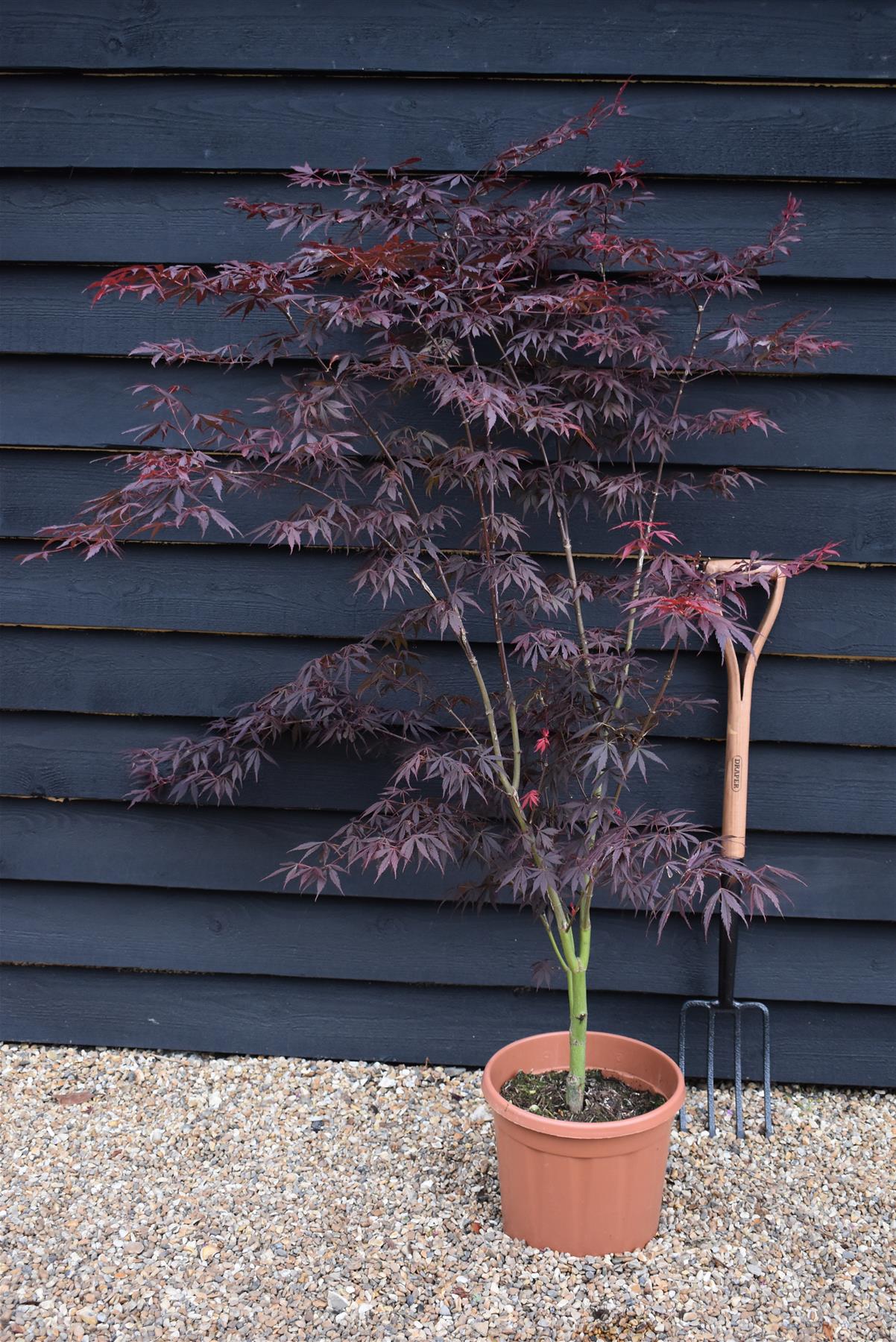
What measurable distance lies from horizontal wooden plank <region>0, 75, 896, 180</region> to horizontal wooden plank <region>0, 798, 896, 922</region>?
147 cm

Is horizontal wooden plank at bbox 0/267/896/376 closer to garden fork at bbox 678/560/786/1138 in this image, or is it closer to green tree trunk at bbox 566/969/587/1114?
garden fork at bbox 678/560/786/1138

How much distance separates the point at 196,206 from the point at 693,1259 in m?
2.35

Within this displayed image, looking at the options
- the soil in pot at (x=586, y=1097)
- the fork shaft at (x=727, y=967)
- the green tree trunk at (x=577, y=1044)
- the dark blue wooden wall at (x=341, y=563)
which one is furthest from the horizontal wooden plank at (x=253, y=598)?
the soil in pot at (x=586, y=1097)

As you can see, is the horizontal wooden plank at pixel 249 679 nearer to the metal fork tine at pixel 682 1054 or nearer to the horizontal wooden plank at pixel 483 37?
the metal fork tine at pixel 682 1054

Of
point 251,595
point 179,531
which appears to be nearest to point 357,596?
point 251,595

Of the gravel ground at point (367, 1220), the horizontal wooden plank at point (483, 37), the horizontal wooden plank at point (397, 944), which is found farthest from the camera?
the horizontal wooden plank at point (397, 944)

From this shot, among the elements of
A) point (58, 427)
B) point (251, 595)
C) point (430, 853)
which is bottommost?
point (430, 853)

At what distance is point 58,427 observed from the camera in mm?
2332

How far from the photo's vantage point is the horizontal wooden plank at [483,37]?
2.12m

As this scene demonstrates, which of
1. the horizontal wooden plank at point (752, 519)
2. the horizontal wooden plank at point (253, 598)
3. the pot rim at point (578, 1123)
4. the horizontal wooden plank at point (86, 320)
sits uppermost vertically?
the horizontal wooden plank at point (86, 320)

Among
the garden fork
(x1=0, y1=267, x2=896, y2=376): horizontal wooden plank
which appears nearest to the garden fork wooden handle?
the garden fork

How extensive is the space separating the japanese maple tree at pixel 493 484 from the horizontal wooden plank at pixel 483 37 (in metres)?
0.17

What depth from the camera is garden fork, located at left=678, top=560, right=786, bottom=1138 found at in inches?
84.2

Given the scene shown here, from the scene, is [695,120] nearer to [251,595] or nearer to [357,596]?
[357,596]
